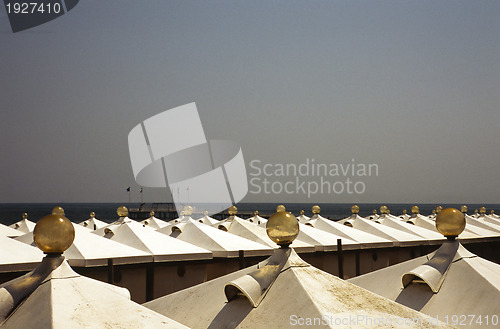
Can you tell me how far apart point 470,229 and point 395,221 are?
7.45ft

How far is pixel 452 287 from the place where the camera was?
4648 mm

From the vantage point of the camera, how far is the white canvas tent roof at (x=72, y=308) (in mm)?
2984

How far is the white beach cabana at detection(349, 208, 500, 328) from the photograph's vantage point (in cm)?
449

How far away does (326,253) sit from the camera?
12.6 meters

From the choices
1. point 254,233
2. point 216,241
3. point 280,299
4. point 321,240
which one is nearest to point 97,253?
point 216,241

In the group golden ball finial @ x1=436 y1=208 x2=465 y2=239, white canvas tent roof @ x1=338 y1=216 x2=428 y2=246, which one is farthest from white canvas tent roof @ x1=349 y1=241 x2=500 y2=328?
white canvas tent roof @ x1=338 y1=216 x2=428 y2=246

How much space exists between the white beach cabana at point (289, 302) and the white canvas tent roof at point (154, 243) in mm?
5624

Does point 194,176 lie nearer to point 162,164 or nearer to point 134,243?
point 162,164

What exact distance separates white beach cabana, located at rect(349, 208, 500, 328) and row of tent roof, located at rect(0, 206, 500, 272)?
5028mm

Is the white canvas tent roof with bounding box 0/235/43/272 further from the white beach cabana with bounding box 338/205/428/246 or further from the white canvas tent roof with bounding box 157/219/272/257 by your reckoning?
the white beach cabana with bounding box 338/205/428/246

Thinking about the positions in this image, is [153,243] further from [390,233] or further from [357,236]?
[390,233]

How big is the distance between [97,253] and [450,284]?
583 cm

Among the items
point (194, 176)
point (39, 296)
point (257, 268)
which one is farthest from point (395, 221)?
point (39, 296)

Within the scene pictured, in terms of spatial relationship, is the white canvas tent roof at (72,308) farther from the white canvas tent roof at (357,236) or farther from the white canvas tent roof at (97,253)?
the white canvas tent roof at (357,236)
